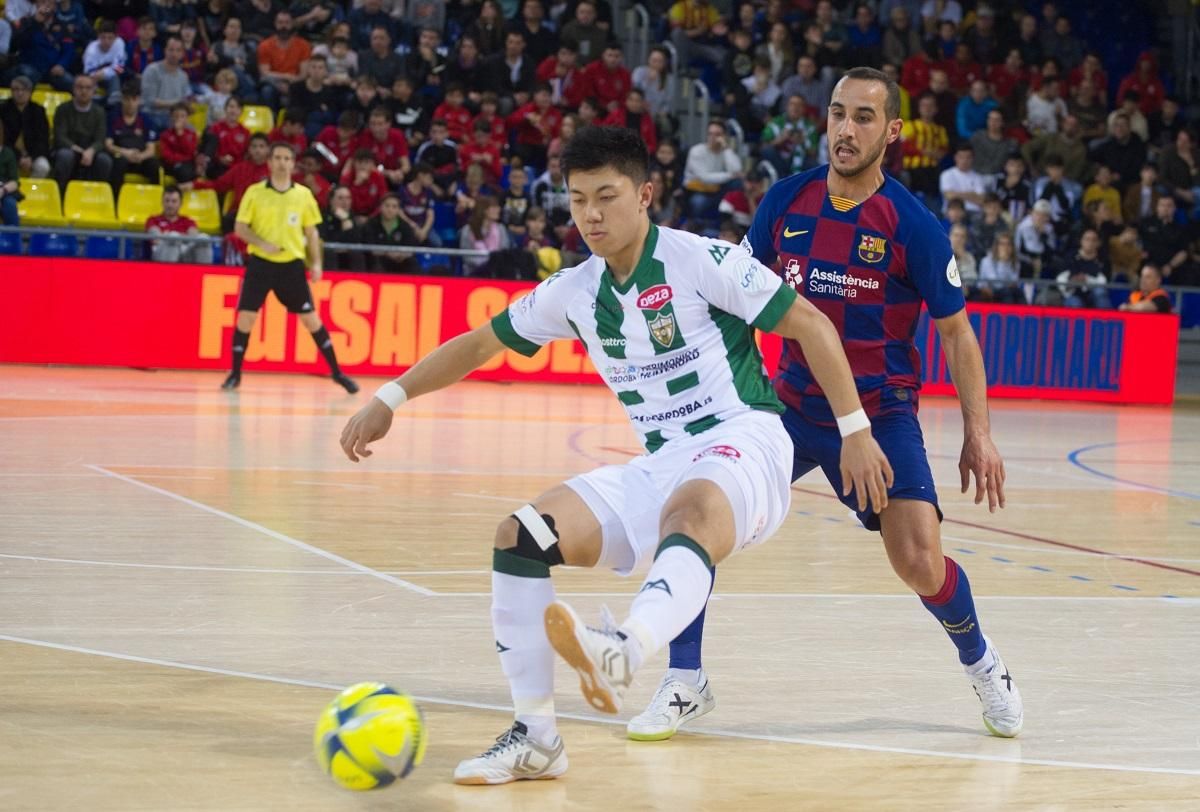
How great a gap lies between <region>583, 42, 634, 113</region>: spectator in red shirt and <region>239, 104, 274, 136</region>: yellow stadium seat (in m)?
4.11

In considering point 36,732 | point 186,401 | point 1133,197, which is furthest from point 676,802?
point 1133,197

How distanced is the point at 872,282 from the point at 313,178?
550 inches

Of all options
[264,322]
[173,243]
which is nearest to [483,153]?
[264,322]

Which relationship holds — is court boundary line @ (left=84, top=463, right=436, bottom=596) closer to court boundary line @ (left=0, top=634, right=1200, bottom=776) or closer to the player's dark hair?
court boundary line @ (left=0, top=634, right=1200, bottom=776)

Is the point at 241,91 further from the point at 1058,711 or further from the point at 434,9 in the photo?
the point at 1058,711

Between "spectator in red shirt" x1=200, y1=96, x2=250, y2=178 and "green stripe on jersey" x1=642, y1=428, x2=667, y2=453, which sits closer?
"green stripe on jersey" x1=642, y1=428, x2=667, y2=453

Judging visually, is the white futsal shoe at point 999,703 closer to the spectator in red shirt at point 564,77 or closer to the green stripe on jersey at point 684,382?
the green stripe on jersey at point 684,382

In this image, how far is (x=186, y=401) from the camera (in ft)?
48.2

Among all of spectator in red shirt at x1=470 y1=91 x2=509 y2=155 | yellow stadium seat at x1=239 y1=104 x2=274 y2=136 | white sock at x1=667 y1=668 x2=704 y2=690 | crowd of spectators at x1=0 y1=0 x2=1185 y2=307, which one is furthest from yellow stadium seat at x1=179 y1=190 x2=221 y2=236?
white sock at x1=667 y1=668 x2=704 y2=690

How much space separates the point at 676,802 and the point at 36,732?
1671mm

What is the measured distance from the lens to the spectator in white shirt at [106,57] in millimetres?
18812

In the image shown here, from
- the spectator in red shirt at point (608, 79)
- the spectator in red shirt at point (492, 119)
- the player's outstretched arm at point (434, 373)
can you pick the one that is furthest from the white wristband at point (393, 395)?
the spectator in red shirt at point (608, 79)

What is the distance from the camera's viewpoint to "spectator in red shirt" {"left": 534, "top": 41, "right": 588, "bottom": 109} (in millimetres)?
21062

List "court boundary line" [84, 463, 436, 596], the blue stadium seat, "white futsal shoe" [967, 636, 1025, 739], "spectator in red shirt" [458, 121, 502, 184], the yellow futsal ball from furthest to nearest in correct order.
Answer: "spectator in red shirt" [458, 121, 502, 184], the blue stadium seat, "court boundary line" [84, 463, 436, 596], "white futsal shoe" [967, 636, 1025, 739], the yellow futsal ball
